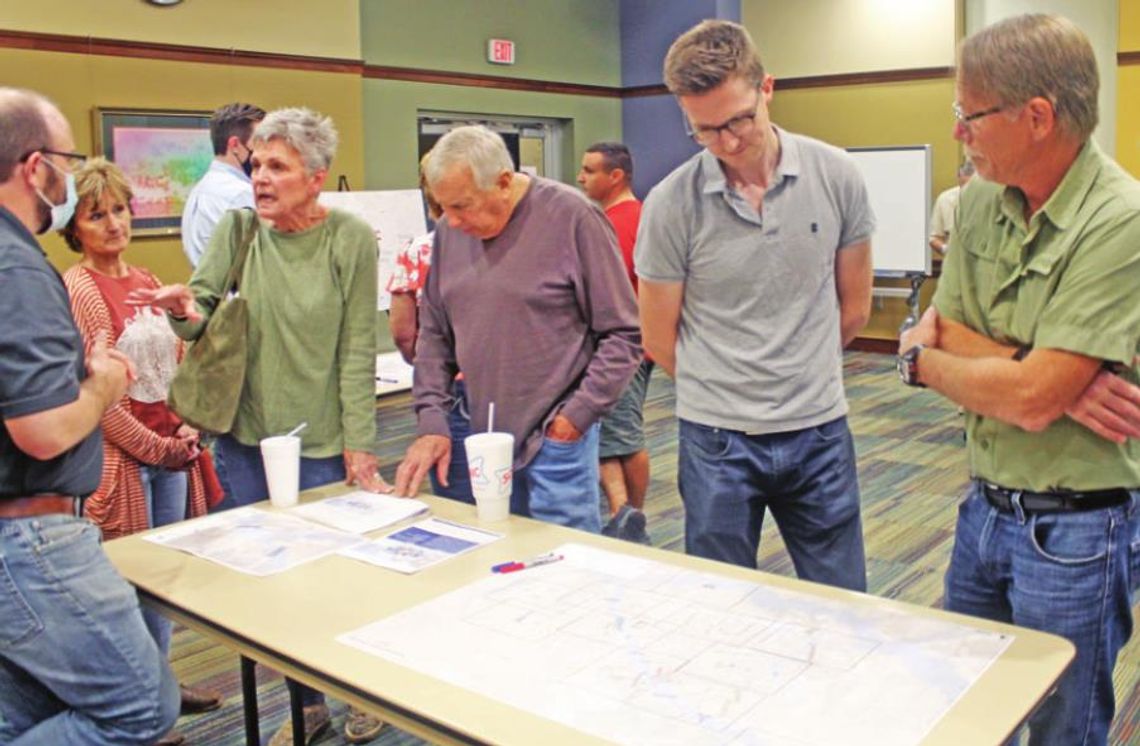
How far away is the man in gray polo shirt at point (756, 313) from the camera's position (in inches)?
83.9

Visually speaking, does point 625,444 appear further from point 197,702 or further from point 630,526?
point 197,702

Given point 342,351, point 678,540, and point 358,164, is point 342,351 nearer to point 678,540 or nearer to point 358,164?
point 678,540

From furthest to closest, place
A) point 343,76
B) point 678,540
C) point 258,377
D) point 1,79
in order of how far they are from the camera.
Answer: point 343,76 → point 1,79 → point 678,540 → point 258,377

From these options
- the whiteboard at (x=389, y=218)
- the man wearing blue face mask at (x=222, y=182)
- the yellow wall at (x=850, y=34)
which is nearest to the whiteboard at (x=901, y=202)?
the yellow wall at (x=850, y=34)

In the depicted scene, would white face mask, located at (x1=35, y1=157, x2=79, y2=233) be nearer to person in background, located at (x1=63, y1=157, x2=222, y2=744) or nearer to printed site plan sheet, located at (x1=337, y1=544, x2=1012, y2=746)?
person in background, located at (x1=63, y1=157, x2=222, y2=744)

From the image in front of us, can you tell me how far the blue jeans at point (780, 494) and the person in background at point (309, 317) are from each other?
71 cm


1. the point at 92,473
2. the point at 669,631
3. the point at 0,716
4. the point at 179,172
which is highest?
the point at 179,172

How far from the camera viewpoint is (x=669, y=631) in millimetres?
1540

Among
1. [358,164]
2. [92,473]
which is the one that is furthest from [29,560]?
[358,164]

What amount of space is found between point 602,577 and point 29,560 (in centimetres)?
90

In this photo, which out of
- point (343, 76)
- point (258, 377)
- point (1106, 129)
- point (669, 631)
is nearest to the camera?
point (669, 631)

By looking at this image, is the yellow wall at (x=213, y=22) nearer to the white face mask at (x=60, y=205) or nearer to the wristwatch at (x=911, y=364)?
the white face mask at (x=60, y=205)

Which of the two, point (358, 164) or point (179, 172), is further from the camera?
point (358, 164)

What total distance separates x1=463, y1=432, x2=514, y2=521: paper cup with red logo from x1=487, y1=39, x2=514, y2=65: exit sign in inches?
262
